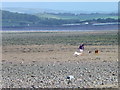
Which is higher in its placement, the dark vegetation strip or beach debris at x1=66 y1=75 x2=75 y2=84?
beach debris at x1=66 y1=75 x2=75 y2=84

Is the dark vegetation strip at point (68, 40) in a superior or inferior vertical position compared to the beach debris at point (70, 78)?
inferior

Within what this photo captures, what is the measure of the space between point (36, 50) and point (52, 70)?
37.1ft

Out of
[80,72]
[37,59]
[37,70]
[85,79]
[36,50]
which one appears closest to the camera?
[85,79]

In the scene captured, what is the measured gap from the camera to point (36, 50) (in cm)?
3416

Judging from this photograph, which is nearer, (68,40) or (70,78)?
(70,78)

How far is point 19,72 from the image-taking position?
74.5ft

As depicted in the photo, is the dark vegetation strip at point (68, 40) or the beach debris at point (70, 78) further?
the dark vegetation strip at point (68, 40)

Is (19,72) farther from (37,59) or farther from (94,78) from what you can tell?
(37,59)

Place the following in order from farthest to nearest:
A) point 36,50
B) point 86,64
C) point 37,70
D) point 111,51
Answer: point 36,50, point 111,51, point 86,64, point 37,70

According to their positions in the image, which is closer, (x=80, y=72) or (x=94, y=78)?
(x=94, y=78)

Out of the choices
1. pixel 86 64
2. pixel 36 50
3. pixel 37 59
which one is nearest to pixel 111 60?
pixel 86 64

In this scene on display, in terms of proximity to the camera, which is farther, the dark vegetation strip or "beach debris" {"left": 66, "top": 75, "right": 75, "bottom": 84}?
the dark vegetation strip

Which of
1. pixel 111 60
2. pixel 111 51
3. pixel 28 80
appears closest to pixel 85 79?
pixel 28 80

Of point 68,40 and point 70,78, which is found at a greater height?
point 70,78
